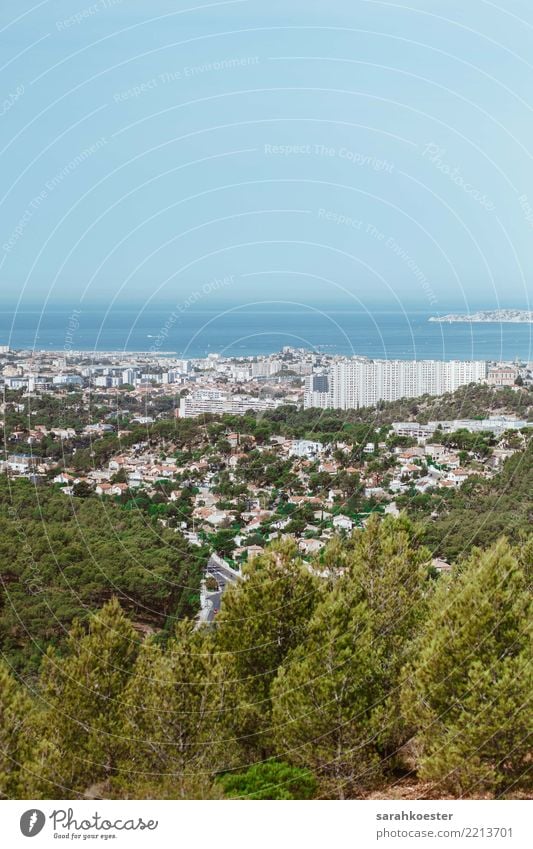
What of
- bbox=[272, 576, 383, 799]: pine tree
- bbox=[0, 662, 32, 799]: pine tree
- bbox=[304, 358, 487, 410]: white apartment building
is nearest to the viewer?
bbox=[0, 662, 32, 799]: pine tree

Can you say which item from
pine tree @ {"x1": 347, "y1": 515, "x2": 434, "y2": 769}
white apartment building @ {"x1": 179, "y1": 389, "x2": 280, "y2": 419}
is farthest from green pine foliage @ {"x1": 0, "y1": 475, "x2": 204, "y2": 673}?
pine tree @ {"x1": 347, "y1": 515, "x2": 434, "y2": 769}

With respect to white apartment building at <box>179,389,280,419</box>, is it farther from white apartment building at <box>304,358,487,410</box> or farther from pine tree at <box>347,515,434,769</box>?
pine tree at <box>347,515,434,769</box>

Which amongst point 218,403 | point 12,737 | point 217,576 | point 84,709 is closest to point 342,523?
point 217,576

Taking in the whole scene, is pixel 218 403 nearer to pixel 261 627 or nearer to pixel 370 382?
pixel 370 382

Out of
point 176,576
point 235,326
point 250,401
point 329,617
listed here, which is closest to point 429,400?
point 250,401

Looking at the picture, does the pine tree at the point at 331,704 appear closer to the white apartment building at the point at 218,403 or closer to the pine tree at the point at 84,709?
the pine tree at the point at 84,709

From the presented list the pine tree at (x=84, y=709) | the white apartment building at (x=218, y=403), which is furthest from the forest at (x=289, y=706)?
the white apartment building at (x=218, y=403)

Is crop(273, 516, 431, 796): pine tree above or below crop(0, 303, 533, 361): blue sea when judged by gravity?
below
